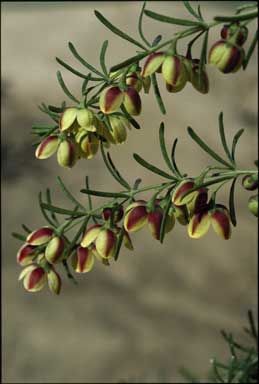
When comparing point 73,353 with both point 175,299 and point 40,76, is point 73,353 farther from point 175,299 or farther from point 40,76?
point 40,76

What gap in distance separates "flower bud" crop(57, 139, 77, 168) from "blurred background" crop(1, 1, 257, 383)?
1604 mm

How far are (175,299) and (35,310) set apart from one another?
0.37 metres

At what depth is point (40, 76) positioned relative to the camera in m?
2.65

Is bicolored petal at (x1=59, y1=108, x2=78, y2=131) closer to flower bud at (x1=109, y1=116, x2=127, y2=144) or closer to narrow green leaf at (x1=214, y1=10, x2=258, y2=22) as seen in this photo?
flower bud at (x1=109, y1=116, x2=127, y2=144)

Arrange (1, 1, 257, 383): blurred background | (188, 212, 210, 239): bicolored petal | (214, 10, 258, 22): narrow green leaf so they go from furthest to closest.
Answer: (1, 1, 257, 383): blurred background < (188, 212, 210, 239): bicolored petal < (214, 10, 258, 22): narrow green leaf

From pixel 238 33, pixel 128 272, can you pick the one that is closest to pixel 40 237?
pixel 238 33

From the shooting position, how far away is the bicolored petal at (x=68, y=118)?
0.65 m

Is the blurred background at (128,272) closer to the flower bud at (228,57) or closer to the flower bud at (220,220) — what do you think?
the flower bud at (220,220)

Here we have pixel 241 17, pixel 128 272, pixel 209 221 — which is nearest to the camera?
pixel 241 17

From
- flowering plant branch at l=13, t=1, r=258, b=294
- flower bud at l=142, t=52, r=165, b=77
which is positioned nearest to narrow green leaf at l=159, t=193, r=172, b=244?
flowering plant branch at l=13, t=1, r=258, b=294

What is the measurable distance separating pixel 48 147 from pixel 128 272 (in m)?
1.76

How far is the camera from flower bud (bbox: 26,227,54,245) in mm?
711

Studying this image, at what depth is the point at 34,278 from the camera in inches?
28.4

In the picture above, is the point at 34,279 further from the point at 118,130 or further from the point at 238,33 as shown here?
the point at 238,33
